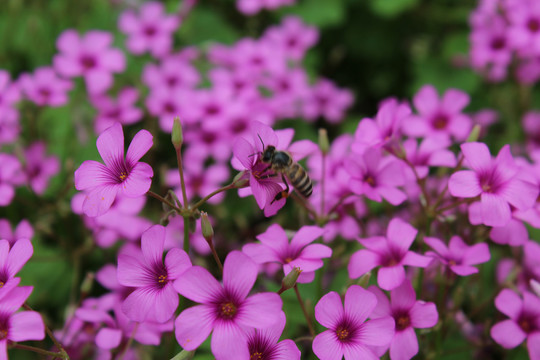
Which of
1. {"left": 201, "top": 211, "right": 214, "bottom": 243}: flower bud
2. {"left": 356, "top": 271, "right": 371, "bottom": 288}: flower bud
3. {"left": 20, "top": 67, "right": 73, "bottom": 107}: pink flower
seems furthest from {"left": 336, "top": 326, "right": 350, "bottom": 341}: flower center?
{"left": 20, "top": 67, "right": 73, "bottom": 107}: pink flower

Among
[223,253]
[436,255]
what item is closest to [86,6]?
[223,253]

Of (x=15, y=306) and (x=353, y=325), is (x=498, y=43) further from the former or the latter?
(x=15, y=306)

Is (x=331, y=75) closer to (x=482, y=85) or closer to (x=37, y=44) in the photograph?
(x=482, y=85)

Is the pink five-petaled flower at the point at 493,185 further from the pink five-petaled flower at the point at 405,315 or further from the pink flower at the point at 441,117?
the pink flower at the point at 441,117

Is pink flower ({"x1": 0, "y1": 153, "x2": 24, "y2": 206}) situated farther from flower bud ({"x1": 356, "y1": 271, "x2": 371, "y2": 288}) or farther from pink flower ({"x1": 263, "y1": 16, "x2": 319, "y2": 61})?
pink flower ({"x1": 263, "y1": 16, "x2": 319, "y2": 61})

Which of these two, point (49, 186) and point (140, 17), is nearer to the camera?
point (49, 186)

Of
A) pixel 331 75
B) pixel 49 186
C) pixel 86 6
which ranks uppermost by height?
pixel 86 6
